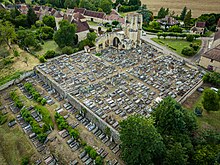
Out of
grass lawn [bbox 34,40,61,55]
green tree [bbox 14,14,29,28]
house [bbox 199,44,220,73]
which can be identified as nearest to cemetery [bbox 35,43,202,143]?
house [bbox 199,44,220,73]

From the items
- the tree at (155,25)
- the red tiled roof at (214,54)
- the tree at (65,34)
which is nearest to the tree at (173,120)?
the red tiled roof at (214,54)

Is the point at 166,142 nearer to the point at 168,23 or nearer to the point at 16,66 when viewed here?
the point at 16,66

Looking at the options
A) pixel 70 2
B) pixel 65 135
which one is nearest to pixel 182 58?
pixel 65 135

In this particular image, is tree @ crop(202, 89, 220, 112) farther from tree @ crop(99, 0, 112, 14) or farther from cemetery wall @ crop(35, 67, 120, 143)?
tree @ crop(99, 0, 112, 14)

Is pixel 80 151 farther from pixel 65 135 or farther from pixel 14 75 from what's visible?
pixel 14 75

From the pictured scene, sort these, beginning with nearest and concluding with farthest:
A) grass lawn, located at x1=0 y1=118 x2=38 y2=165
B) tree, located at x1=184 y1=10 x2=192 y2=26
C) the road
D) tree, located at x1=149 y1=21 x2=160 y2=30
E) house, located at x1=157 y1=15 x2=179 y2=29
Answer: grass lawn, located at x1=0 y1=118 x2=38 y2=165
the road
tree, located at x1=149 y1=21 x2=160 y2=30
tree, located at x1=184 y1=10 x2=192 y2=26
house, located at x1=157 y1=15 x2=179 y2=29

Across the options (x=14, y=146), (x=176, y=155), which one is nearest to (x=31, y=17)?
(x=14, y=146)
